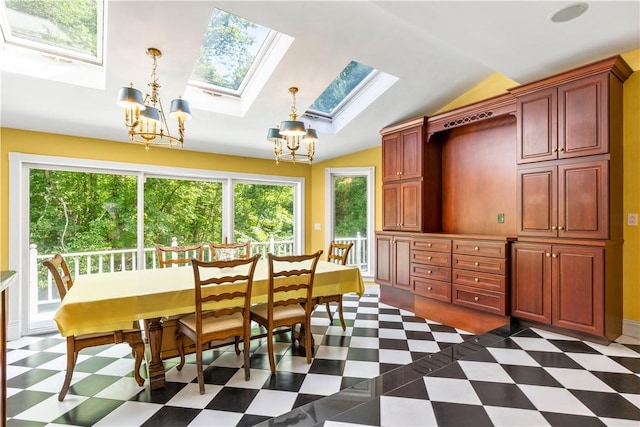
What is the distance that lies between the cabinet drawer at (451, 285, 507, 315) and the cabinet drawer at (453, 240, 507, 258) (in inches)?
15.6

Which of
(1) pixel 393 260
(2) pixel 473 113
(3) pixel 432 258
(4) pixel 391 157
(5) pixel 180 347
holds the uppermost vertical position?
(2) pixel 473 113

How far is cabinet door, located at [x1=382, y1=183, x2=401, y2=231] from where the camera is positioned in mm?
4508

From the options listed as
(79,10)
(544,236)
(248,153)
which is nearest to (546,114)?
(544,236)

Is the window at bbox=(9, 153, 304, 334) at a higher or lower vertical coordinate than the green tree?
lower

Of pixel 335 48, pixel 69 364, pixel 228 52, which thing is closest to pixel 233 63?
pixel 228 52

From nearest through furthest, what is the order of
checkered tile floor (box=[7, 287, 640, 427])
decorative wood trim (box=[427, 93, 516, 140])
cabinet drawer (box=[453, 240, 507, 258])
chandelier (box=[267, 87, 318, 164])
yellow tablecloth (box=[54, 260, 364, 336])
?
checkered tile floor (box=[7, 287, 640, 427]) → yellow tablecloth (box=[54, 260, 364, 336]) → chandelier (box=[267, 87, 318, 164]) → cabinet drawer (box=[453, 240, 507, 258]) → decorative wood trim (box=[427, 93, 516, 140])

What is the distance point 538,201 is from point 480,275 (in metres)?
0.94

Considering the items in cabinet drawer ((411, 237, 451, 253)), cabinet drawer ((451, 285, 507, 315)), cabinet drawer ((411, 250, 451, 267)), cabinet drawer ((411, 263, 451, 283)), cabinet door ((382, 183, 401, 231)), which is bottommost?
cabinet drawer ((451, 285, 507, 315))

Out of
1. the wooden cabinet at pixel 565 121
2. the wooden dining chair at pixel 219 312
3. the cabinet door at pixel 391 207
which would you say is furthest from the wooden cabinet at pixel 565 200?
the wooden dining chair at pixel 219 312

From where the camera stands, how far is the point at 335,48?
2908 millimetres

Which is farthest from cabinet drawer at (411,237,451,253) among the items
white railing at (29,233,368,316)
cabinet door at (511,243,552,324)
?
white railing at (29,233,368,316)

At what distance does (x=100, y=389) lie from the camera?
7.71ft

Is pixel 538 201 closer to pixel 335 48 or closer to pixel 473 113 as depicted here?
pixel 473 113

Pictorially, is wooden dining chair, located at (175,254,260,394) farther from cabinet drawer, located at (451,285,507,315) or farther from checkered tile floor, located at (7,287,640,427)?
cabinet drawer, located at (451,285,507,315)
